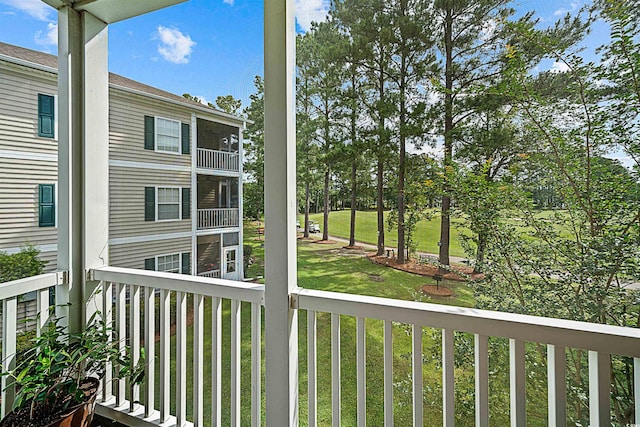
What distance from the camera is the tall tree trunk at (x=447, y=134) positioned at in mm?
1330

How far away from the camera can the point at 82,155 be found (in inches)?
75.0

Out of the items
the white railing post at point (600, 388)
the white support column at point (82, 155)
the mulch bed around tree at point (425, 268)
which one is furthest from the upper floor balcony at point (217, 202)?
the white railing post at point (600, 388)

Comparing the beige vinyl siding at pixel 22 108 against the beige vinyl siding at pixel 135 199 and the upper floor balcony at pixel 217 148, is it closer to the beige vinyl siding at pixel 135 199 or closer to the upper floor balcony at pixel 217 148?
the beige vinyl siding at pixel 135 199

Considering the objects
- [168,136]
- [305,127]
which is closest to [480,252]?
[305,127]

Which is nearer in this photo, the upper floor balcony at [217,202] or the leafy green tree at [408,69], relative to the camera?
the leafy green tree at [408,69]

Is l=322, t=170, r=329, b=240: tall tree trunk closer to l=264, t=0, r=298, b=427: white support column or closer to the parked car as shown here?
the parked car

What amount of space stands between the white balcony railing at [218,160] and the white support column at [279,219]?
Result: 0.35 m

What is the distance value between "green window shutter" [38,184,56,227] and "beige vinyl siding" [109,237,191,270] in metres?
0.34

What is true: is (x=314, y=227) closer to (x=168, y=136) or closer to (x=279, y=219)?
(x=279, y=219)

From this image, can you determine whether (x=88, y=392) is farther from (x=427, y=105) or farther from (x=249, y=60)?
(x=427, y=105)

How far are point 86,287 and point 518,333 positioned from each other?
2.26 metres

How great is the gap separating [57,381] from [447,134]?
2145 millimetres

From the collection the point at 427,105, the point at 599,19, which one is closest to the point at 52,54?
the point at 427,105

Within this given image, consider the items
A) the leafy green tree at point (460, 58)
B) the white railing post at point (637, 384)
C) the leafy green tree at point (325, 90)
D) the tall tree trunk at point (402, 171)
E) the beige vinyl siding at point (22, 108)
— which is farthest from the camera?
the beige vinyl siding at point (22, 108)
